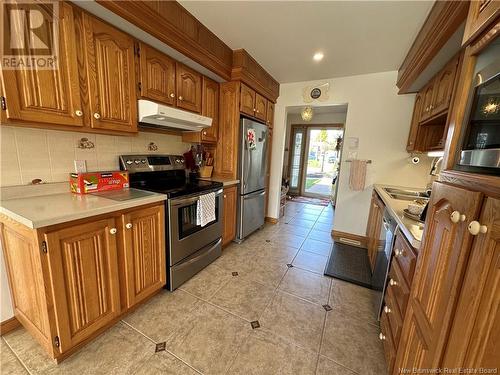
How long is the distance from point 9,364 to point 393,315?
2.33m

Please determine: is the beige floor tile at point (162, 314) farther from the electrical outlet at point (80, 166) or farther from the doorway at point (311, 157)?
the doorway at point (311, 157)

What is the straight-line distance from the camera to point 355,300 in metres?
1.91

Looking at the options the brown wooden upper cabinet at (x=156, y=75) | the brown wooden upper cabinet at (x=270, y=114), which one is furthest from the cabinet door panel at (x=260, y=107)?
the brown wooden upper cabinet at (x=156, y=75)

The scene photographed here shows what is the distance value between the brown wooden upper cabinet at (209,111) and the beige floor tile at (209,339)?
6.08 ft

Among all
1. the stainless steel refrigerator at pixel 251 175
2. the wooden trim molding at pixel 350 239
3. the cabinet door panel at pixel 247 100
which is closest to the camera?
the cabinet door panel at pixel 247 100

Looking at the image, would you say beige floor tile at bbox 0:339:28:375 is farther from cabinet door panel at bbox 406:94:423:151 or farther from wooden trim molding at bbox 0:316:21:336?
cabinet door panel at bbox 406:94:423:151

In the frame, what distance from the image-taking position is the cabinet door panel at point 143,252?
4.90ft

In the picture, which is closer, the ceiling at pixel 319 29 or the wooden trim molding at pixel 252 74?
the ceiling at pixel 319 29

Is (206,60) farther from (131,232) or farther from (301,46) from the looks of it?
(131,232)

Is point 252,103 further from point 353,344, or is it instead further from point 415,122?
point 353,344

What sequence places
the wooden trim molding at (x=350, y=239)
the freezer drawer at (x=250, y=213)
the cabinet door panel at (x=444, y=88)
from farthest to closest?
the wooden trim molding at (x=350, y=239), the freezer drawer at (x=250, y=213), the cabinet door panel at (x=444, y=88)

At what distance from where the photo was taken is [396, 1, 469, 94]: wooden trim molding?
126cm

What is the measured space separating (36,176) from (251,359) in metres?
1.95

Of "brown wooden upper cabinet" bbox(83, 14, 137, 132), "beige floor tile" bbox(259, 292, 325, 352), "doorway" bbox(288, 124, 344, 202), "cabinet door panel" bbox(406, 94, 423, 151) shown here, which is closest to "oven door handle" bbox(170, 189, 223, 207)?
"brown wooden upper cabinet" bbox(83, 14, 137, 132)
